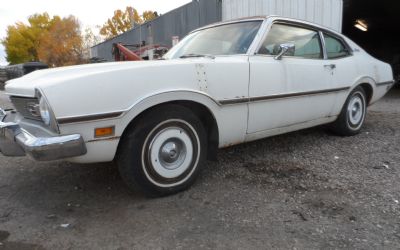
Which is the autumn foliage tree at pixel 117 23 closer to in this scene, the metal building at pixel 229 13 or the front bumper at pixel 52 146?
the metal building at pixel 229 13

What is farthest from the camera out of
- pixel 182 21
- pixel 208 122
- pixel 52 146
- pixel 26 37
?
pixel 26 37

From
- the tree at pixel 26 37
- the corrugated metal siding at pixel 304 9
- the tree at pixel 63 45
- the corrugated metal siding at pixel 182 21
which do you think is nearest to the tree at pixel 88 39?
the tree at pixel 63 45

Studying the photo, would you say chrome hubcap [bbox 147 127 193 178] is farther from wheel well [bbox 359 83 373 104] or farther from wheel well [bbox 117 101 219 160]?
wheel well [bbox 359 83 373 104]

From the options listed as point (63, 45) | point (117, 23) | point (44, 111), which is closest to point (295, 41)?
point (44, 111)

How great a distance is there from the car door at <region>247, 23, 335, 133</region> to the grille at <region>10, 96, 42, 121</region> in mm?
1769

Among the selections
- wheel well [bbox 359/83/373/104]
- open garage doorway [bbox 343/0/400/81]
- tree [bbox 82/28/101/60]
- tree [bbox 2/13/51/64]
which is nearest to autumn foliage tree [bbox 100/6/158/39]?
tree [bbox 82/28/101/60]

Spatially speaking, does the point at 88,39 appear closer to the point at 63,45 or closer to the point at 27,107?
the point at 63,45

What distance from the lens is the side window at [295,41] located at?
350 cm

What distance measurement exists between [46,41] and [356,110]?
43487 millimetres

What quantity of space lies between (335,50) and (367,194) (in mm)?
2227

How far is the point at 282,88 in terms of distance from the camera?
11.2 feet

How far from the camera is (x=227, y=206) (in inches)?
104

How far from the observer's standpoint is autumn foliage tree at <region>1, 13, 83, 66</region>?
4081 centimetres

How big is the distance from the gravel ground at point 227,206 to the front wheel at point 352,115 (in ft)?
2.17
